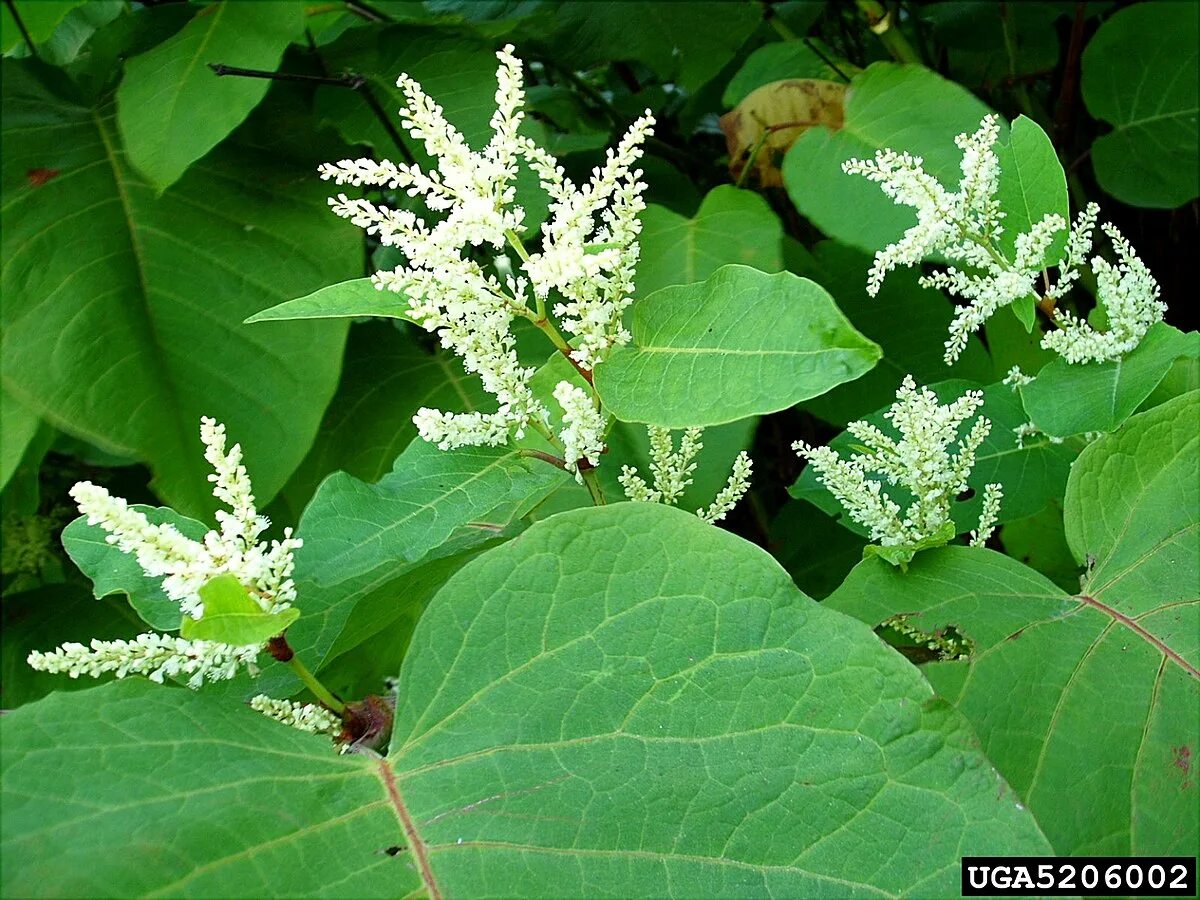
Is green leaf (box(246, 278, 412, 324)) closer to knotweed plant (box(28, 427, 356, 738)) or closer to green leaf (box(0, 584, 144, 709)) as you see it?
knotweed plant (box(28, 427, 356, 738))

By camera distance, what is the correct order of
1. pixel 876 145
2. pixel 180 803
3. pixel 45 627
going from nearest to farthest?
pixel 180 803
pixel 876 145
pixel 45 627

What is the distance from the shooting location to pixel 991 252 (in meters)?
0.81

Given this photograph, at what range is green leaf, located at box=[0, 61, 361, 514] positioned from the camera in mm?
1176

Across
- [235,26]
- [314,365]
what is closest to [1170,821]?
[314,365]

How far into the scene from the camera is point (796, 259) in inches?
50.1

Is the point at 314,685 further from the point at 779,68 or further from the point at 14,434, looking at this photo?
the point at 779,68

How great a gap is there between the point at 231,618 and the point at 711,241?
0.70 metres

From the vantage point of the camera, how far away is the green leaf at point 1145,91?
1.45 metres

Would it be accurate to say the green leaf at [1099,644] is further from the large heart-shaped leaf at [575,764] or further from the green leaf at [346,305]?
the green leaf at [346,305]

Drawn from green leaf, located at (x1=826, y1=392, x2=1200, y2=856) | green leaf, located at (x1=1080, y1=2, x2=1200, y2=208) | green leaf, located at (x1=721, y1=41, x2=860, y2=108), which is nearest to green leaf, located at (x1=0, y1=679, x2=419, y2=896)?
green leaf, located at (x1=826, y1=392, x2=1200, y2=856)

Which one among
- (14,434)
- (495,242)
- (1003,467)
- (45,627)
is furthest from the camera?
(45,627)

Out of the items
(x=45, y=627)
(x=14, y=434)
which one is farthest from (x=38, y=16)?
(x=45, y=627)

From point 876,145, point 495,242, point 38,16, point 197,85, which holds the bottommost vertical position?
point 876,145

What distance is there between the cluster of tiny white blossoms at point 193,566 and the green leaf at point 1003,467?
43 cm
